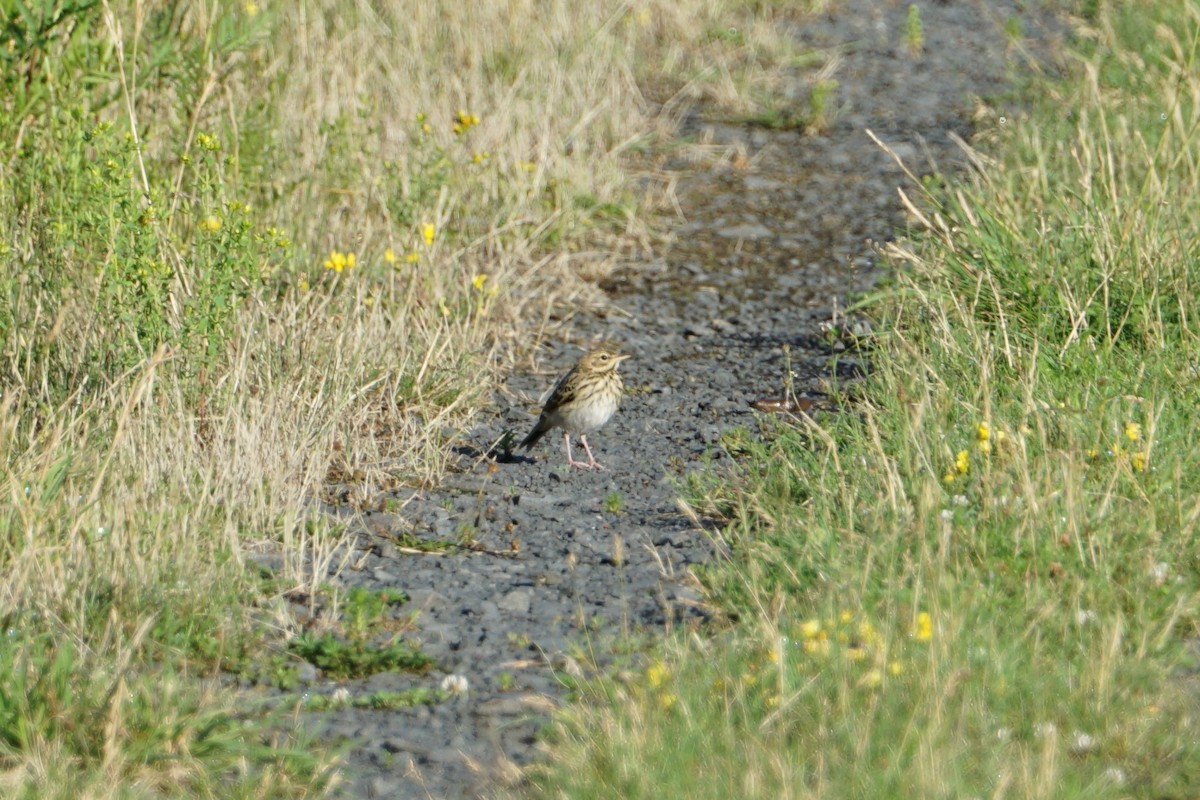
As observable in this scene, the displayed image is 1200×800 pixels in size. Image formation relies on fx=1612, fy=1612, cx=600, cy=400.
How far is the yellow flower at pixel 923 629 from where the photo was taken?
4062 mm

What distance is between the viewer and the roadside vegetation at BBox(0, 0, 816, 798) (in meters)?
4.31

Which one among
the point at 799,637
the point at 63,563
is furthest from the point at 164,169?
the point at 799,637

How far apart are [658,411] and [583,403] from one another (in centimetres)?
70

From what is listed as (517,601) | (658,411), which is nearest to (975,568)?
(517,601)

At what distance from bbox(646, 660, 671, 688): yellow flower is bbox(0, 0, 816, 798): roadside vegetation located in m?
0.85

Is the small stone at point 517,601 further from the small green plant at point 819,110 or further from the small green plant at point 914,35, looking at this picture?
the small green plant at point 914,35

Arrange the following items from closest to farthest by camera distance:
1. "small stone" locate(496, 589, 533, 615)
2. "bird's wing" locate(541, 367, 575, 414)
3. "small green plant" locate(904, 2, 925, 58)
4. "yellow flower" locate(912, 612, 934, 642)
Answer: "yellow flower" locate(912, 612, 934, 642) < "small stone" locate(496, 589, 533, 615) < "bird's wing" locate(541, 367, 575, 414) < "small green plant" locate(904, 2, 925, 58)

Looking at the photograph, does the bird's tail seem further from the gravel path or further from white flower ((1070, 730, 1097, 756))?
white flower ((1070, 730, 1097, 756))

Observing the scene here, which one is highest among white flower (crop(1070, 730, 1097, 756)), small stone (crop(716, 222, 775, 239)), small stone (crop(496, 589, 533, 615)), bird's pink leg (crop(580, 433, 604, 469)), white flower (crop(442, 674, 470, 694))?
white flower (crop(1070, 730, 1097, 756))

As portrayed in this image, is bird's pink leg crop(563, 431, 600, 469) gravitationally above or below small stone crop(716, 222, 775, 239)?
above

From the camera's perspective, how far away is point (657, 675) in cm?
414

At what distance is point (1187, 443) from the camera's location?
17.6ft

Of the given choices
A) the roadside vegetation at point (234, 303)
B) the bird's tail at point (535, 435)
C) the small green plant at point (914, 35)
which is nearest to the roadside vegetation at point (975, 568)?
the bird's tail at point (535, 435)

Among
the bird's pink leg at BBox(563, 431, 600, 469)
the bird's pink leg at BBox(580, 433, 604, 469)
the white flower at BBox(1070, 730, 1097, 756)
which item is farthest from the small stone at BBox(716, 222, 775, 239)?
the white flower at BBox(1070, 730, 1097, 756)
